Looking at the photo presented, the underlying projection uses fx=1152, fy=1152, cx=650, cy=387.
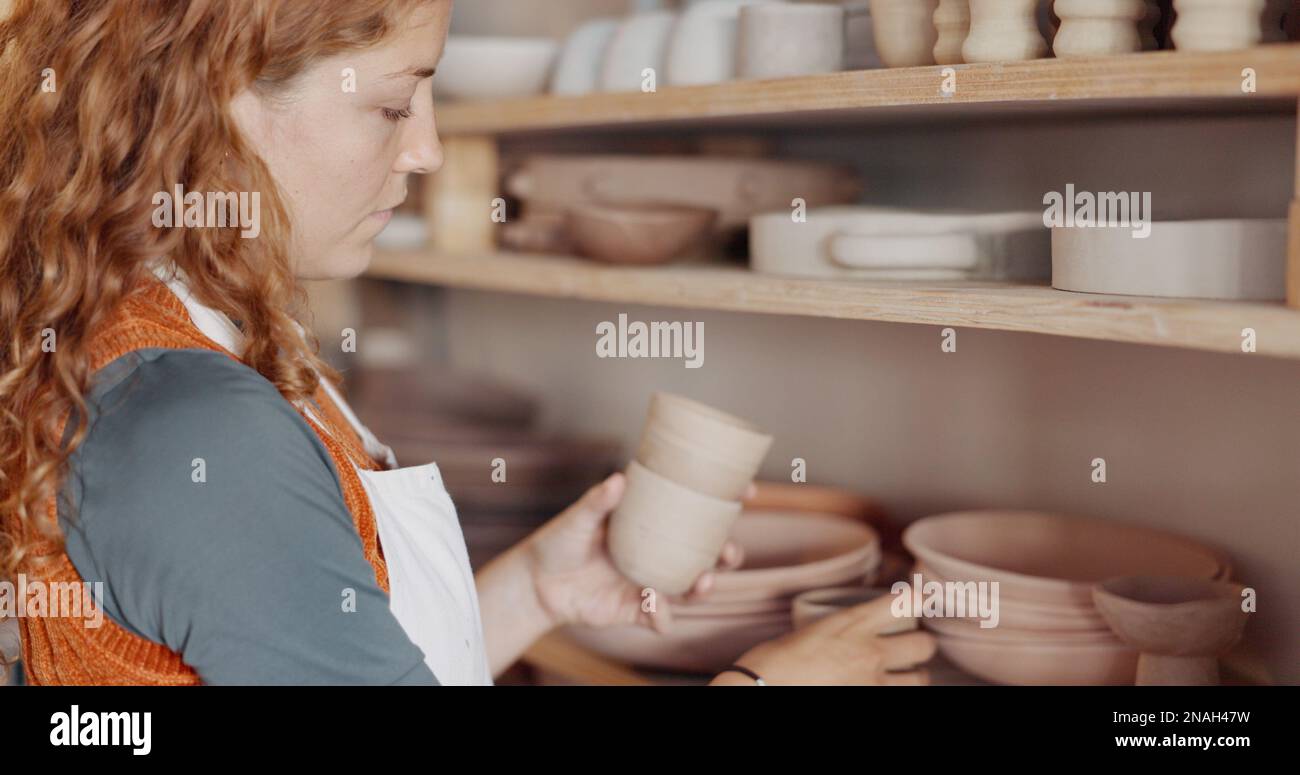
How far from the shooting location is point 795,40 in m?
1.09

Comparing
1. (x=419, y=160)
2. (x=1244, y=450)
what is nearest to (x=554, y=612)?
(x=419, y=160)

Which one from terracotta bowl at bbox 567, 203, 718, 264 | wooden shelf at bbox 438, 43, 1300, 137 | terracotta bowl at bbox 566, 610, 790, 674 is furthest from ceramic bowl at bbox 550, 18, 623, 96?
terracotta bowl at bbox 566, 610, 790, 674

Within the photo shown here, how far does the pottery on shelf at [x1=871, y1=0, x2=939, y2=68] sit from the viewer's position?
0.98m

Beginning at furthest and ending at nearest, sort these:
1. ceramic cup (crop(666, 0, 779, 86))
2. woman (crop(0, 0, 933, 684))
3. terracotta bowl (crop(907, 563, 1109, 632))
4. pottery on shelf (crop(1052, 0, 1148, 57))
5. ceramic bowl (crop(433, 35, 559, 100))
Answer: ceramic bowl (crop(433, 35, 559, 100)) < ceramic cup (crop(666, 0, 779, 86)) < terracotta bowl (crop(907, 563, 1109, 632)) < pottery on shelf (crop(1052, 0, 1148, 57)) < woman (crop(0, 0, 933, 684))

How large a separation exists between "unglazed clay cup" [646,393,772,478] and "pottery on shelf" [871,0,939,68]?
361mm

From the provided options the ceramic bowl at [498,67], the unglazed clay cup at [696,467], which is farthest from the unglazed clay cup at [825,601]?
the ceramic bowl at [498,67]

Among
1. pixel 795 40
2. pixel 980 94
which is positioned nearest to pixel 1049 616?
pixel 980 94

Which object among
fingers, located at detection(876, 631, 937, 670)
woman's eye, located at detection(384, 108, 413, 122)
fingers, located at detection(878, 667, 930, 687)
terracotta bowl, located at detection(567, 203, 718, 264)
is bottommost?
fingers, located at detection(878, 667, 930, 687)

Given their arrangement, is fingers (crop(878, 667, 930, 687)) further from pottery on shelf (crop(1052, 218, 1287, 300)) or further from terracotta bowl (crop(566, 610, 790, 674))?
pottery on shelf (crop(1052, 218, 1287, 300))

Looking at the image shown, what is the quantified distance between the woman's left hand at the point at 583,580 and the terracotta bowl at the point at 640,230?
0.27m

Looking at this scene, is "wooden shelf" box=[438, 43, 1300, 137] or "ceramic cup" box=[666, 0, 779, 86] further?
"ceramic cup" box=[666, 0, 779, 86]

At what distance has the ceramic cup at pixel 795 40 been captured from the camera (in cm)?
109

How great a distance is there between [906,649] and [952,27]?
57 centimetres
